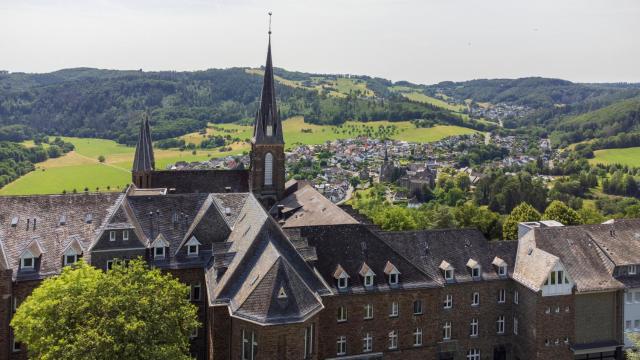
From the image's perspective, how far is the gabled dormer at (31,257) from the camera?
143 feet

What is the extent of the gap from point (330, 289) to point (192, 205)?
1562cm

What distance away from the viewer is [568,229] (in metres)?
54.2

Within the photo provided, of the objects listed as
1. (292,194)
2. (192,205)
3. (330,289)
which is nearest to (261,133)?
(292,194)

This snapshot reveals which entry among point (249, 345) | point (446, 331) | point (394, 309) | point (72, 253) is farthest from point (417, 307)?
point (72, 253)

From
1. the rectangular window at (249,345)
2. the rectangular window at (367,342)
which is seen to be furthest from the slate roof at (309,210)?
the rectangular window at (249,345)

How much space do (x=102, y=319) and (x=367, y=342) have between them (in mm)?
21312

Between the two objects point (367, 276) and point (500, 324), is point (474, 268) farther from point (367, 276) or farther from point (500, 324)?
point (367, 276)

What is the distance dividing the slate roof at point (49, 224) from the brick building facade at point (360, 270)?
0.10m

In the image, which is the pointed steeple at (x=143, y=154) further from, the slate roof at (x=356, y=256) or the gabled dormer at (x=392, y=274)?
the gabled dormer at (x=392, y=274)

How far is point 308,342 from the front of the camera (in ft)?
124

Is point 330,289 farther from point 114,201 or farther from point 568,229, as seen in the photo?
point 568,229

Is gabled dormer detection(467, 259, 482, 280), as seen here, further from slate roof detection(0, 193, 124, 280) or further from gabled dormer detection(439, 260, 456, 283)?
slate roof detection(0, 193, 124, 280)

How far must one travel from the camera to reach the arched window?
239 feet

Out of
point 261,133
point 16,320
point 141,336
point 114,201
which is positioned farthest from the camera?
point 261,133
